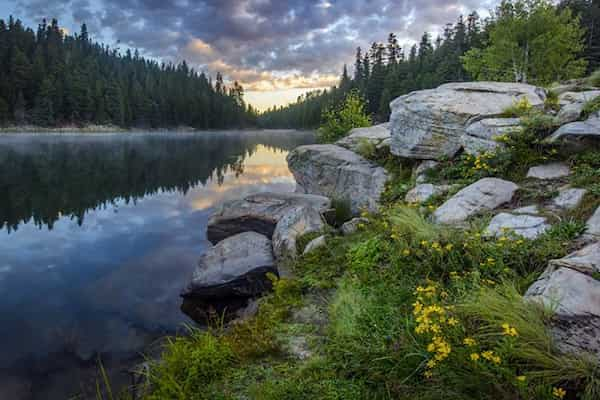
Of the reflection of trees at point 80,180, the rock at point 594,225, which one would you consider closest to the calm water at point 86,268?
A: the reflection of trees at point 80,180

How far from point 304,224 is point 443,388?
4.48 m

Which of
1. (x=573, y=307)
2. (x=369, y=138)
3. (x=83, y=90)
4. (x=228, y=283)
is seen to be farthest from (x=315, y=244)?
(x=83, y=90)

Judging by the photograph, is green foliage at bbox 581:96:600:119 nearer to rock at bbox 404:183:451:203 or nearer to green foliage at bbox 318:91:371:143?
rock at bbox 404:183:451:203

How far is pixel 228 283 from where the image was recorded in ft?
20.9

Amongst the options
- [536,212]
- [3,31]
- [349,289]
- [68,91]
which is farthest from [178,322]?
[3,31]

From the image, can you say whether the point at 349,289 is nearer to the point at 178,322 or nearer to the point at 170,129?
the point at 178,322

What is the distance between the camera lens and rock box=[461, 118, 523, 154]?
6.37 m

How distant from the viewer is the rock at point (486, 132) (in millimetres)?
6367

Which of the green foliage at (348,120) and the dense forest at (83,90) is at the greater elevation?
the dense forest at (83,90)

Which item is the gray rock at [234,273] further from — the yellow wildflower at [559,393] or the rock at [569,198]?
the yellow wildflower at [559,393]

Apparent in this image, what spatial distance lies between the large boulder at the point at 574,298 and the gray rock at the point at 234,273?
4.38 m

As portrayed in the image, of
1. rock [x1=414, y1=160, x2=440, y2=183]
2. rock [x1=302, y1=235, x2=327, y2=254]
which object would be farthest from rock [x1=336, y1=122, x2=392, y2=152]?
rock [x1=302, y1=235, x2=327, y2=254]

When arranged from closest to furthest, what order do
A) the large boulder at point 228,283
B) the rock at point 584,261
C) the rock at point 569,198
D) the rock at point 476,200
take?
the rock at point 584,261 → the rock at point 569,198 → the rock at point 476,200 → the large boulder at point 228,283

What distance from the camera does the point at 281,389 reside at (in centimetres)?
264
